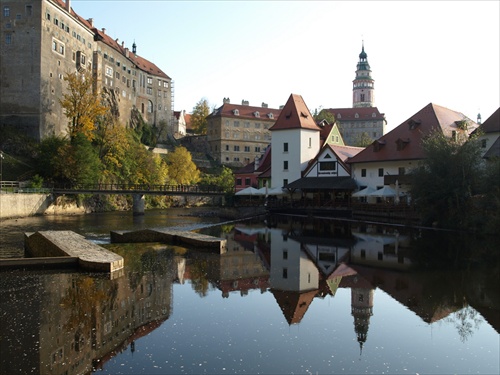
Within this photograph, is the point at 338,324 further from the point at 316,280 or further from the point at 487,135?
the point at 487,135

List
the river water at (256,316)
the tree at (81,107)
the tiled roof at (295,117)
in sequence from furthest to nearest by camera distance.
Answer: the tree at (81,107)
the tiled roof at (295,117)
the river water at (256,316)

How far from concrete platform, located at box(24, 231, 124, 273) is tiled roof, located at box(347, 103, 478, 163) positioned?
31108 mm

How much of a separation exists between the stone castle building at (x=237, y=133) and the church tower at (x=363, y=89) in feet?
191

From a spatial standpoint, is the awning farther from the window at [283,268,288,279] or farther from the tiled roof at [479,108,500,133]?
the window at [283,268,288,279]

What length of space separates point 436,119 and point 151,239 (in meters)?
30.7

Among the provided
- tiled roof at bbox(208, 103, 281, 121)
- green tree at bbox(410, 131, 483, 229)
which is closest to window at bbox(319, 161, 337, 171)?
green tree at bbox(410, 131, 483, 229)

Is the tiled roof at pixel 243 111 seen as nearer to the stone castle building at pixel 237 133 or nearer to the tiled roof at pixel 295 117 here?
the stone castle building at pixel 237 133

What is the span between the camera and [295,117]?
180ft

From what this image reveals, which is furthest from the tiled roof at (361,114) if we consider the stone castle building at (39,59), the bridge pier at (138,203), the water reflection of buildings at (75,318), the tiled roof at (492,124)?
the water reflection of buildings at (75,318)

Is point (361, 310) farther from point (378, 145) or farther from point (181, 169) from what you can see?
point (181, 169)

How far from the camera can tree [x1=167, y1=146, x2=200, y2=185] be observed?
252 ft

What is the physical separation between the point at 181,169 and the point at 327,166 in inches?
1270

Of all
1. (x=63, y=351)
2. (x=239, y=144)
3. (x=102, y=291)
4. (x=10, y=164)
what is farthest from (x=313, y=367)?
(x=239, y=144)

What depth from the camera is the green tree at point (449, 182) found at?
31281 millimetres
